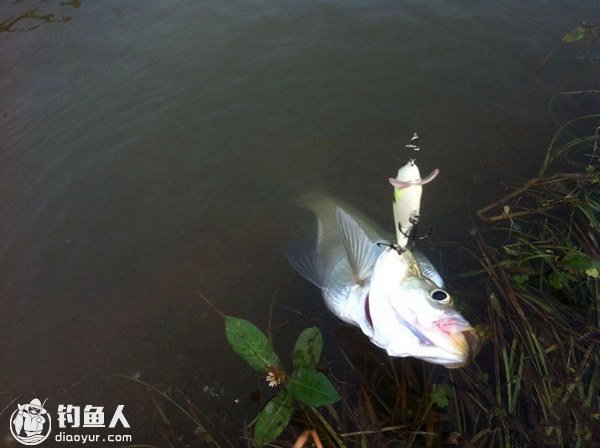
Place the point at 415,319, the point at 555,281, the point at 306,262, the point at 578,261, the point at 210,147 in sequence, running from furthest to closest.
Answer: the point at 210,147, the point at 306,262, the point at 555,281, the point at 578,261, the point at 415,319

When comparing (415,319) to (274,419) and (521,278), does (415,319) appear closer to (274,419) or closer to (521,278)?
(274,419)

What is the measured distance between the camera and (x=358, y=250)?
2664 mm

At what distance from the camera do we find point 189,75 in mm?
4703

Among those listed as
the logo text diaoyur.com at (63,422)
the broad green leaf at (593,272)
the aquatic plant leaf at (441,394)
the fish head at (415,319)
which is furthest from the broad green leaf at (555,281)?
the logo text diaoyur.com at (63,422)

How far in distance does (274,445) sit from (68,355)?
5.21 ft

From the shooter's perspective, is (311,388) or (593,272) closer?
(311,388)

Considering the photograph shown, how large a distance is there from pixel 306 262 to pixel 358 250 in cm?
50

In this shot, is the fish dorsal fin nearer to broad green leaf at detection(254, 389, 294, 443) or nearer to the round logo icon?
broad green leaf at detection(254, 389, 294, 443)

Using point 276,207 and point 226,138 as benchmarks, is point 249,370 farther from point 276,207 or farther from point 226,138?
point 226,138

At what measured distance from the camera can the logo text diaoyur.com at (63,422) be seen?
2.57 meters

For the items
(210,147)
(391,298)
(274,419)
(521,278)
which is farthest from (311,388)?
(210,147)

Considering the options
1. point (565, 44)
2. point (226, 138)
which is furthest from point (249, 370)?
point (565, 44)

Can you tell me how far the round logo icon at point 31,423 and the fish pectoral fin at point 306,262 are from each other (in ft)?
5.87

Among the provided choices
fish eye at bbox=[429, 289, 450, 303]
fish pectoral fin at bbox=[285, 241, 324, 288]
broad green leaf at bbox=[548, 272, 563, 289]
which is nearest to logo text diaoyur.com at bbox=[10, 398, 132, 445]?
fish pectoral fin at bbox=[285, 241, 324, 288]
